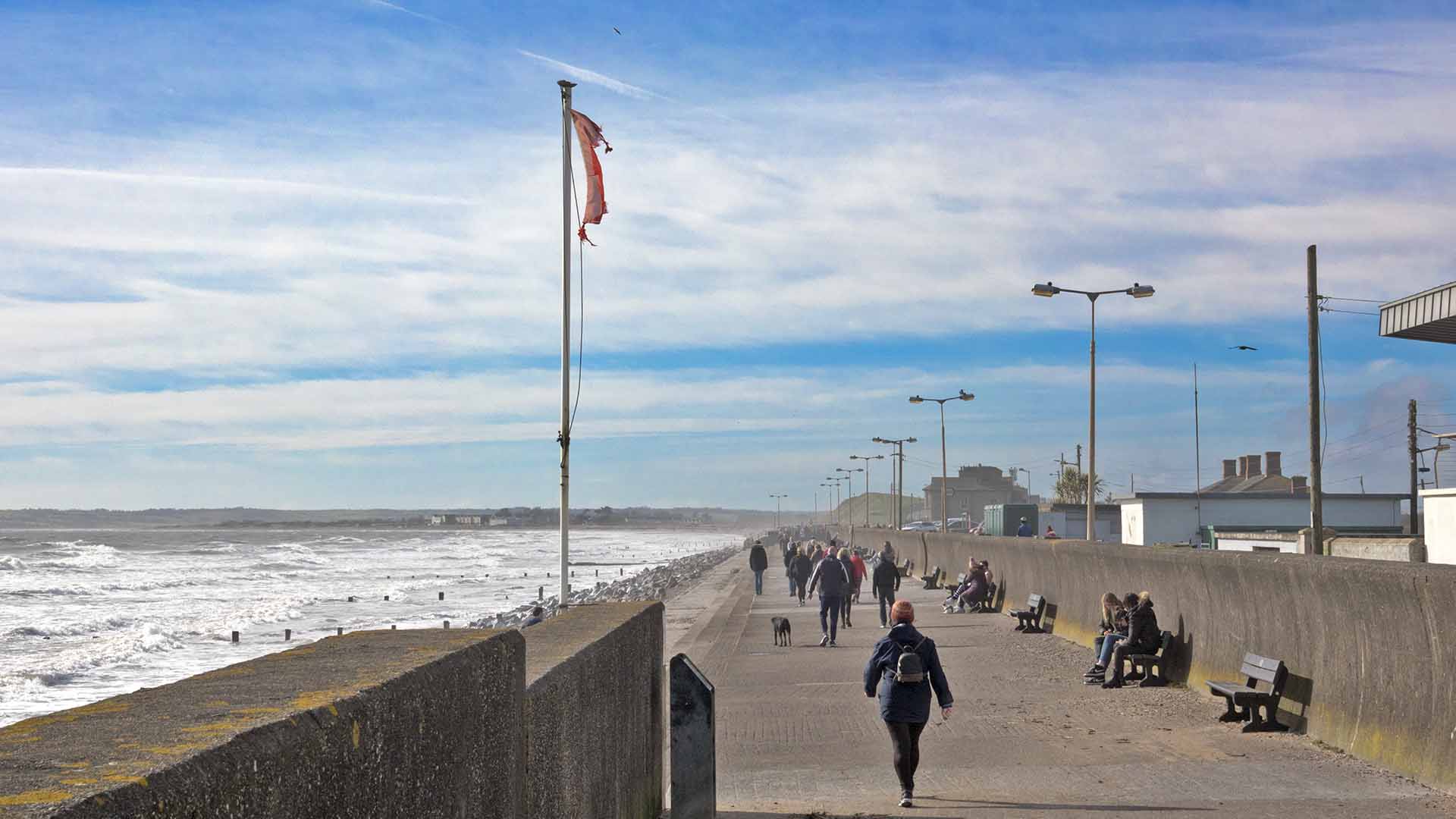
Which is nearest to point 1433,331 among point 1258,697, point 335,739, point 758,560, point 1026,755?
point 1258,697

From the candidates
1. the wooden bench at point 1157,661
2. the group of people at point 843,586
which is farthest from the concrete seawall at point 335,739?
the group of people at point 843,586

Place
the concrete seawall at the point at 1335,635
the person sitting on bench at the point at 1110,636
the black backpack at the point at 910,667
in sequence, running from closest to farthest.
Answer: the concrete seawall at the point at 1335,635 < the black backpack at the point at 910,667 < the person sitting on bench at the point at 1110,636

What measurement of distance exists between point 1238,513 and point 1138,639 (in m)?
42.4

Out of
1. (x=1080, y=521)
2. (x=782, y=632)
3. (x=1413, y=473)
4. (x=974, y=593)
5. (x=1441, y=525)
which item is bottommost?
(x=782, y=632)

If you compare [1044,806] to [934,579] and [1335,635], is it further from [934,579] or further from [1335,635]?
[934,579]

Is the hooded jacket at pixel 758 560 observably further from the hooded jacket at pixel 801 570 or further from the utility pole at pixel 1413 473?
the utility pole at pixel 1413 473

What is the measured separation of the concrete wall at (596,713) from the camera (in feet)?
17.9

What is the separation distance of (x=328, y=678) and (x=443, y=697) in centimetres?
43

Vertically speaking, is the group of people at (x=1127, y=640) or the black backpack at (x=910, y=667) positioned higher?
the black backpack at (x=910, y=667)

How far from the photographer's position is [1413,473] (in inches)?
2188

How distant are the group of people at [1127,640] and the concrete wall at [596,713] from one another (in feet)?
28.1

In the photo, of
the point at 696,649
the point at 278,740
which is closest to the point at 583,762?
the point at 278,740

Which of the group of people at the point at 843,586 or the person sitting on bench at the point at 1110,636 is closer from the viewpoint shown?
the person sitting on bench at the point at 1110,636

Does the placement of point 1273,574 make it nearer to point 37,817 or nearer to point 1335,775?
point 1335,775
